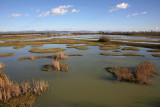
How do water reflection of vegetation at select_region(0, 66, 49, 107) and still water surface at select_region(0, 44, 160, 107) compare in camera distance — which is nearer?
water reflection of vegetation at select_region(0, 66, 49, 107)

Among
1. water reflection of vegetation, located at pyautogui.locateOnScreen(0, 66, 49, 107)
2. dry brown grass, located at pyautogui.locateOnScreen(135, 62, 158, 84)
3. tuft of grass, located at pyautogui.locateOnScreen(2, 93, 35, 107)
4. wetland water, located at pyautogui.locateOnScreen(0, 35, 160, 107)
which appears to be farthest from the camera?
dry brown grass, located at pyautogui.locateOnScreen(135, 62, 158, 84)

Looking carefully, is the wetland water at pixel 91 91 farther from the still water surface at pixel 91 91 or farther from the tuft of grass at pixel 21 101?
the tuft of grass at pixel 21 101

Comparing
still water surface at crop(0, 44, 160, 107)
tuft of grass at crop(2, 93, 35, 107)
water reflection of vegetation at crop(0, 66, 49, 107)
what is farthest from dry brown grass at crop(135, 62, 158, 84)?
tuft of grass at crop(2, 93, 35, 107)

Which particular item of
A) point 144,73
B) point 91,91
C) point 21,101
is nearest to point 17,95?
point 21,101

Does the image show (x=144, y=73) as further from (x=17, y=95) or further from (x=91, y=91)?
(x=17, y=95)

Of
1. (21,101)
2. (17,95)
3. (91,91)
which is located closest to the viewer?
(21,101)

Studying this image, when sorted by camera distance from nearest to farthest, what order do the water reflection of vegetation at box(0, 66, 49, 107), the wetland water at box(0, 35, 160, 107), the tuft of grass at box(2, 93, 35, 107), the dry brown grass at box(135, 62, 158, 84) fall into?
1. the tuft of grass at box(2, 93, 35, 107)
2. the water reflection of vegetation at box(0, 66, 49, 107)
3. the wetland water at box(0, 35, 160, 107)
4. the dry brown grass at box(135, 62, 158, 84)

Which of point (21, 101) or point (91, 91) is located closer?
point (21, 101)

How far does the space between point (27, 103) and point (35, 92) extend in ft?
4.54

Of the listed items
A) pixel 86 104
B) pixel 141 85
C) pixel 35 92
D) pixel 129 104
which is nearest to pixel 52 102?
pixel 35 92

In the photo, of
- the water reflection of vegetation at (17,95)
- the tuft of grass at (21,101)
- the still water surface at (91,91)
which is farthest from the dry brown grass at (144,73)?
the tuft of grass at (21,101)

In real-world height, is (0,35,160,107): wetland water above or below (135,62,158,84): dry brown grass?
below

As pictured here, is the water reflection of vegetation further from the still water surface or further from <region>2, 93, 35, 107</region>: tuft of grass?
the still water surface

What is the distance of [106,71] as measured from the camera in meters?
17.3
